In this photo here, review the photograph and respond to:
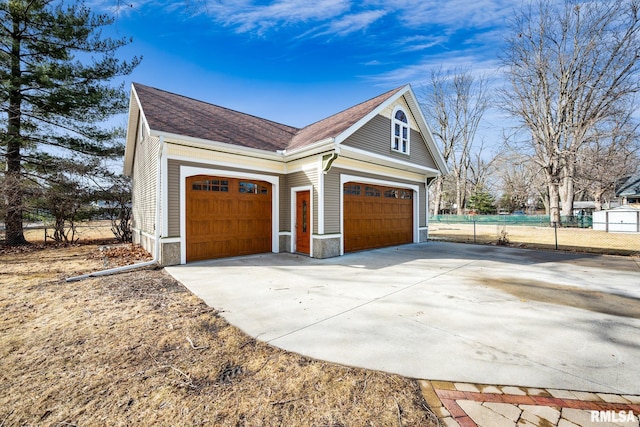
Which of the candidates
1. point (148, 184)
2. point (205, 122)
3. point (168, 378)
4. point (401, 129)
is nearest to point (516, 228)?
point (401, 129)

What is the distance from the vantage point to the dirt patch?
4137mm

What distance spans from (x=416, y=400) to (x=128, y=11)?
219 inches

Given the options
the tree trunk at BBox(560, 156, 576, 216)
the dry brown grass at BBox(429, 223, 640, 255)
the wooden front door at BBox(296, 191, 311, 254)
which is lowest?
the dry brown grass at BBox(429, 223, 640, 255)

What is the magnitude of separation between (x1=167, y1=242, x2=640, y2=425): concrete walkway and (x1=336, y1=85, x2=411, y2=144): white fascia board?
12.2ft

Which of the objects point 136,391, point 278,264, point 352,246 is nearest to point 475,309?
point 136,391

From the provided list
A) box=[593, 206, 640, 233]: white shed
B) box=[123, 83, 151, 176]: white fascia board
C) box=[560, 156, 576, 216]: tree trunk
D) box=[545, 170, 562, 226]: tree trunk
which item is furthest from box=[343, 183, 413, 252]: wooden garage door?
box=[560, 156, 576, 216]: tree trunk

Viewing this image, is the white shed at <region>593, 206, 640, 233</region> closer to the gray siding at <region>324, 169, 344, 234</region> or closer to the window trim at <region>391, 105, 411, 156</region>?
the window trim at <region>391, 105, 411, 156</region>

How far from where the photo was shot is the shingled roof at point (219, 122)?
302 inches

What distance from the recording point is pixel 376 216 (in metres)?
10.5

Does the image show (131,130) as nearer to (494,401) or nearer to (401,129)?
(401,129)

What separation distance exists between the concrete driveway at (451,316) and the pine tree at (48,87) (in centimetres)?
1017

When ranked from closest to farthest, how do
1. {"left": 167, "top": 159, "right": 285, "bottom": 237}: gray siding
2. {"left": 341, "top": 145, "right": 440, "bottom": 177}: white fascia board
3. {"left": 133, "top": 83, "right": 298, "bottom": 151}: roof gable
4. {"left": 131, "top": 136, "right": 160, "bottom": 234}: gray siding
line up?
{"left": 167, "top": 159, "right": 285, "bottom": 237}: gray siding < {"left": 133, "top": 83, "right": 298, "bottom": 151}: roof gable < {"left": 131, "top": 136, "right": 160, "bottom": 234}: gray siding < {"left": 341, "top": 145, "right": 440, "bottom": 177}: white fascia board

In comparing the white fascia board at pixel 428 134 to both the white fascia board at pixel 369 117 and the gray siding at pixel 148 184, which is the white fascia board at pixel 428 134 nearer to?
the white fascia board at pixel 369 117

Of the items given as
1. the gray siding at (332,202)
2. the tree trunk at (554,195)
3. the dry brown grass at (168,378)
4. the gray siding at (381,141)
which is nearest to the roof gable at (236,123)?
the gray siding at (381,141)
